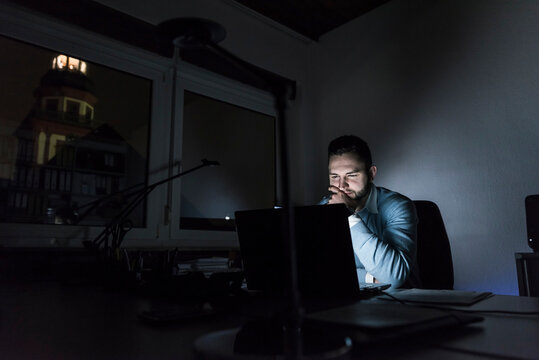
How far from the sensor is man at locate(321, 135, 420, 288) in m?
1.50

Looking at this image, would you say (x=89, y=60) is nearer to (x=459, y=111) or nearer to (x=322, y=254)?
(x=322, y=254)

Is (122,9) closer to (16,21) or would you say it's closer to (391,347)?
(16,21)

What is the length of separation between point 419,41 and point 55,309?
2730mm

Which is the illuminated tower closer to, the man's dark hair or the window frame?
the window frame

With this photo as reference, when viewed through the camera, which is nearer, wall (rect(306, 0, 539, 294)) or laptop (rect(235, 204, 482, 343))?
laptop (rect(235, 204, 482, 343))

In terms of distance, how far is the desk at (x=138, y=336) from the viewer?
500 mm

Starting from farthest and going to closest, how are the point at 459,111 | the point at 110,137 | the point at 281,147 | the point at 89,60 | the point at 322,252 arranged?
the point at 110,137 → the point at 459,111 → the point at 89,60 → the point at 322,252 → the point at 281,147

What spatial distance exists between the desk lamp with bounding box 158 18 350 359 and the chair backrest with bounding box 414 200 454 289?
1520mm

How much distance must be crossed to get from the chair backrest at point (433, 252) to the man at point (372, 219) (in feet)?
0.79

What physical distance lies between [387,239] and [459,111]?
128cm

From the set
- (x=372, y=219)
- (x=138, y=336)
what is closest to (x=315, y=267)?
(x=138, y=336)

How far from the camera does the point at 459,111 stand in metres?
2.52

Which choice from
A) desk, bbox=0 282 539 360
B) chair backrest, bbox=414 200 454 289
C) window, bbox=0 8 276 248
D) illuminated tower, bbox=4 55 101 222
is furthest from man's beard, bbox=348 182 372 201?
illuminated tower, bbox=4 55 101 222

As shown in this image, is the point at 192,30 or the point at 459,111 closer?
the point at 192,30
